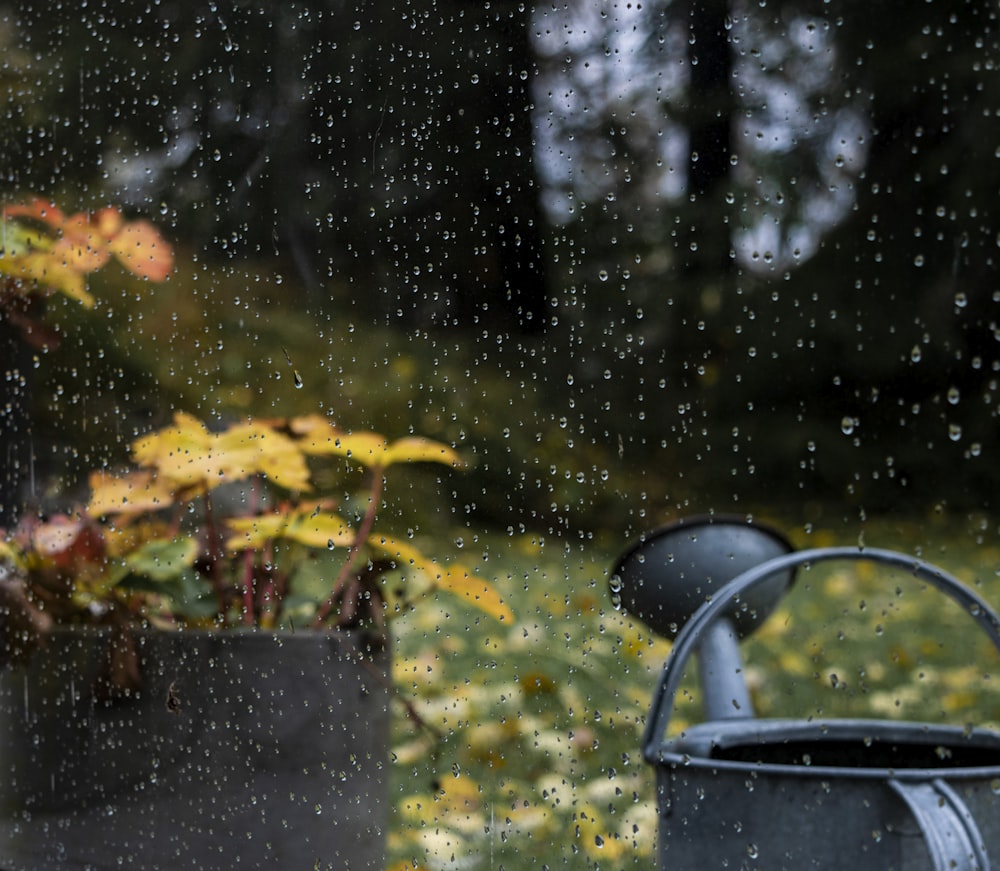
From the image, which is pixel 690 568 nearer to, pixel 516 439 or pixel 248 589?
pixel 516 439

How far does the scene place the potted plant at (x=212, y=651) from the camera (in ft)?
3.78

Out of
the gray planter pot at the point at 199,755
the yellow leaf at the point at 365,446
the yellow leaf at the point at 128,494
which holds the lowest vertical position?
the gray planter pot at the point at 199,755

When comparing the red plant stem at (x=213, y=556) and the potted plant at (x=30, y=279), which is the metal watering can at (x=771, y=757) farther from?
the potted plant at (x=30, y=279)

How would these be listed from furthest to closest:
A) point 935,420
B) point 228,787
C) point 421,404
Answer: point 228,787, point 421,404, point 935,420

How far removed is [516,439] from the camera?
1027mm

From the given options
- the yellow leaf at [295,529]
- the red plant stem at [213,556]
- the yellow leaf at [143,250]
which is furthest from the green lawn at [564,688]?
the yellow leaf at [143,250]

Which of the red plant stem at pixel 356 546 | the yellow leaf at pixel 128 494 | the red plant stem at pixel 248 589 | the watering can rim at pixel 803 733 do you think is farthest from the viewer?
the yellow leaf at pixel 128 494

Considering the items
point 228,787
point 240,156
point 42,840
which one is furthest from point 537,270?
point 42,840

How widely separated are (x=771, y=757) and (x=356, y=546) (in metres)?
0.43

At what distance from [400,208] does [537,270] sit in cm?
16

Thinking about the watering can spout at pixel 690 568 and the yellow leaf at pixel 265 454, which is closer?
the watering can spout at pixel 690 568

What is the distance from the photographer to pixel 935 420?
2.72ft

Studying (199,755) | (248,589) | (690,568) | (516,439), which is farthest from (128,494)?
(690,568)

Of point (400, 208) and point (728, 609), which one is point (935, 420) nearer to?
point (728, 609)
